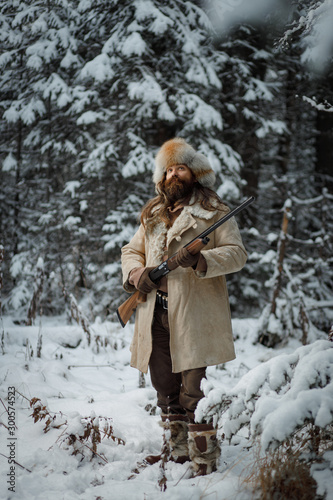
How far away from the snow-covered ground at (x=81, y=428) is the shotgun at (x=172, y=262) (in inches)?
34.8

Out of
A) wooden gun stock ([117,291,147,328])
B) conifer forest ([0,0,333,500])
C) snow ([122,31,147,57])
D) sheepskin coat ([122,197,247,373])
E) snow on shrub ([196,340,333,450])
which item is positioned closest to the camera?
snow on shrub ([196,340,333,450])

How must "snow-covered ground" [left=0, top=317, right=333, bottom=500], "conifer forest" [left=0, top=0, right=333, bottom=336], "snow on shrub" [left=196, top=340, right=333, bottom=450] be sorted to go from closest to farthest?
"snow on shrub" [left=196, top=340, right=333, bottom=450] < "snow-covered ground" [left=0, top=317, right=333, bottom=500] < "conifer forest" [left=0, top=0, right=333, bottom=336]

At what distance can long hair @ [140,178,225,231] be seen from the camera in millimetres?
2684

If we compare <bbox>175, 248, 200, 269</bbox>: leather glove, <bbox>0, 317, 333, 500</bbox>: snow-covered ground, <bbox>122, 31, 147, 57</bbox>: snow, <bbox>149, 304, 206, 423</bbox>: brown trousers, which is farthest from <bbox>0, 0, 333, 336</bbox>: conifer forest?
<bbox>175, 248, 200, 269</bbox>: leather glove

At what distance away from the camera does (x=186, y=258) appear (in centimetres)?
229

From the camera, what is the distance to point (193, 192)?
9.10ft

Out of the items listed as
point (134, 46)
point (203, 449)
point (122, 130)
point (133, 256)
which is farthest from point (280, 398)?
point (122, 130)

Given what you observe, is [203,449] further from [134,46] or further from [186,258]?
[134,46]

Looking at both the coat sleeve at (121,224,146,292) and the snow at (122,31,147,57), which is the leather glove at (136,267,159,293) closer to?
the coat sleeve at (121,224,146,292)

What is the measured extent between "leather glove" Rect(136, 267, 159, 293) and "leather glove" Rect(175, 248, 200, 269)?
1.00ft

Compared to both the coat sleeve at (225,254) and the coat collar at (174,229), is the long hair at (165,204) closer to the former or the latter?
the coat collar at (174,229)

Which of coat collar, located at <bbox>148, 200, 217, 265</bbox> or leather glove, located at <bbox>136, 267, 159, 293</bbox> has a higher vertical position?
coat collar, located at <bbox>148, 200, 217, 265</bbox>

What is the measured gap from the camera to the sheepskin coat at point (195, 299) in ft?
7.89

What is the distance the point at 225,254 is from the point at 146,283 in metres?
0.61
